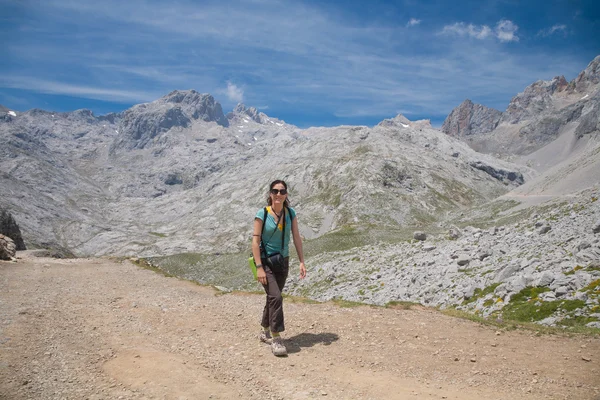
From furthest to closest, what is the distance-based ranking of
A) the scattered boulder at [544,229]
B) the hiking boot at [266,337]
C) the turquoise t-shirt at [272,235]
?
the scattered boulder at [544,229]
the hiking boot at [266,337]
the turquoise t-shirt at [272,235]

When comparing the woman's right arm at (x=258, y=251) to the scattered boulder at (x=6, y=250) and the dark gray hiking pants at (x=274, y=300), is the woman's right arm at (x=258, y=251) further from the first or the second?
the scattered boulder at (x=6, y=250)

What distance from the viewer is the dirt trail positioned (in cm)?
A: 843

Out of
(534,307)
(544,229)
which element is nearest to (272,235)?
(534,307)

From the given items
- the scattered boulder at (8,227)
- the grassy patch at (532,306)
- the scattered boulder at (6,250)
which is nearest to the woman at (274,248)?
the grassy patch at (532,306)

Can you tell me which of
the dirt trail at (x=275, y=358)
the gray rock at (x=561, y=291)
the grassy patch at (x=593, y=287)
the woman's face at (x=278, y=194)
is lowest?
the dirt trail at (x=275, y=358)

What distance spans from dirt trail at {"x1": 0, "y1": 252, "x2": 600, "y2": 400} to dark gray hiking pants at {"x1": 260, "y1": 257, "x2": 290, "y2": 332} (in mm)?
832

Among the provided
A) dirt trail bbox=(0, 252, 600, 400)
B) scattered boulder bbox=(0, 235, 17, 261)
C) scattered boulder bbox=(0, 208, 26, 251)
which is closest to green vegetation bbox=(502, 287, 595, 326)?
dirt trail bbox=(0, 252, 600, 400)

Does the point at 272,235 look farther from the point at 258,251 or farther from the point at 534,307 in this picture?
the point at 534,307

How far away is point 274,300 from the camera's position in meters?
11.2

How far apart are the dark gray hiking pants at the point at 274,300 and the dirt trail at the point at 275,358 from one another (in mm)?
832

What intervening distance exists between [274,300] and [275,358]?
1679mm

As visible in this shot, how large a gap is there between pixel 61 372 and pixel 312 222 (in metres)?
172

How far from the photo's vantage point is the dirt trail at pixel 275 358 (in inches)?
332

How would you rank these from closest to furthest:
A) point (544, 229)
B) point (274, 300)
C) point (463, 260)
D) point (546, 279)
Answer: point (274, 300), point (546, 279), point (463, 260), point (544, 229)
